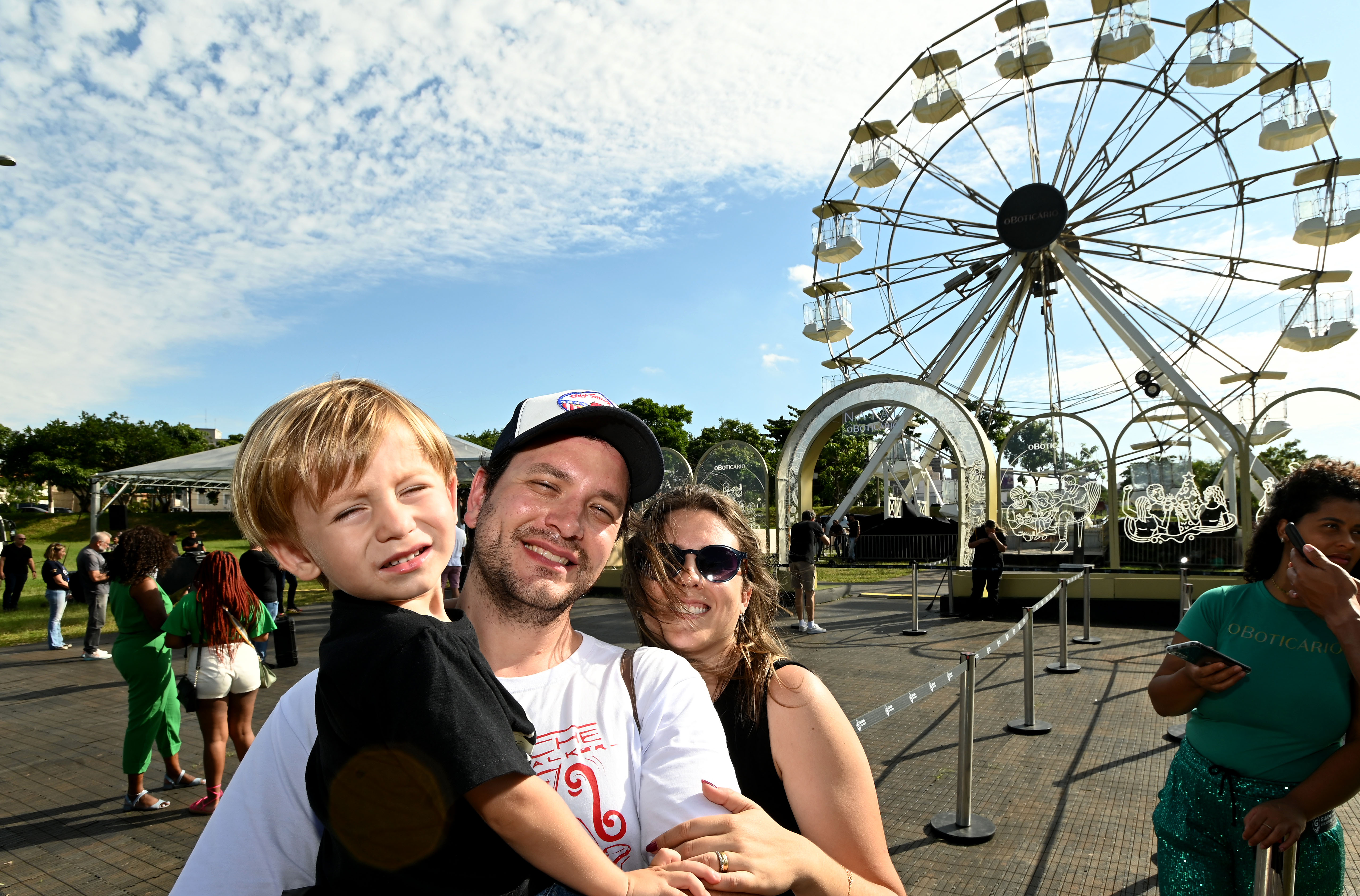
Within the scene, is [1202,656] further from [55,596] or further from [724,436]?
[724,436]

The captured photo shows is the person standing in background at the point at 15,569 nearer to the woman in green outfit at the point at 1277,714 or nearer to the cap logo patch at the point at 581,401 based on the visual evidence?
the cap logo patch at the point at 581,401

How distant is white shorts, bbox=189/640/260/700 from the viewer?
190 inches

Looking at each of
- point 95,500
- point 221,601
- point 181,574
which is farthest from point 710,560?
point 95,500

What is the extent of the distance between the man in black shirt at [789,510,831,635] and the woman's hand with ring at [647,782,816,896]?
32.0 feet

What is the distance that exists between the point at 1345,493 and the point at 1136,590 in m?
10.4

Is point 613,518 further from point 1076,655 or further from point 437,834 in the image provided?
point 1076,655

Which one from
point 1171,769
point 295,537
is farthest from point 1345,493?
point 295,537

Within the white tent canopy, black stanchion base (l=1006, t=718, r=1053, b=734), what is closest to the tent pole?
the white tent canopy

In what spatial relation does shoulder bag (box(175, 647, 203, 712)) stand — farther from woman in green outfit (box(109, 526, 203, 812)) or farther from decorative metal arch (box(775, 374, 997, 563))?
decorative metal arch (box(775, 374, 997, 563))

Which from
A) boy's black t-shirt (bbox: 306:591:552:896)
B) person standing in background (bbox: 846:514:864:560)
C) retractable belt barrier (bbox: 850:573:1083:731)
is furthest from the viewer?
person standing in background (bbox: 846:514:864:560)

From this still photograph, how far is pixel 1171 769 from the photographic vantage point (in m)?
2.54

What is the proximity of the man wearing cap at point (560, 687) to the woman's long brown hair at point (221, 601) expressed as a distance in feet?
13.8

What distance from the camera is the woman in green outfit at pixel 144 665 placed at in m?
4.86

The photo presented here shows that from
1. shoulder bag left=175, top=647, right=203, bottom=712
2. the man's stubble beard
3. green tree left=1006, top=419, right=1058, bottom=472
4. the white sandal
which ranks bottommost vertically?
the white sandal
